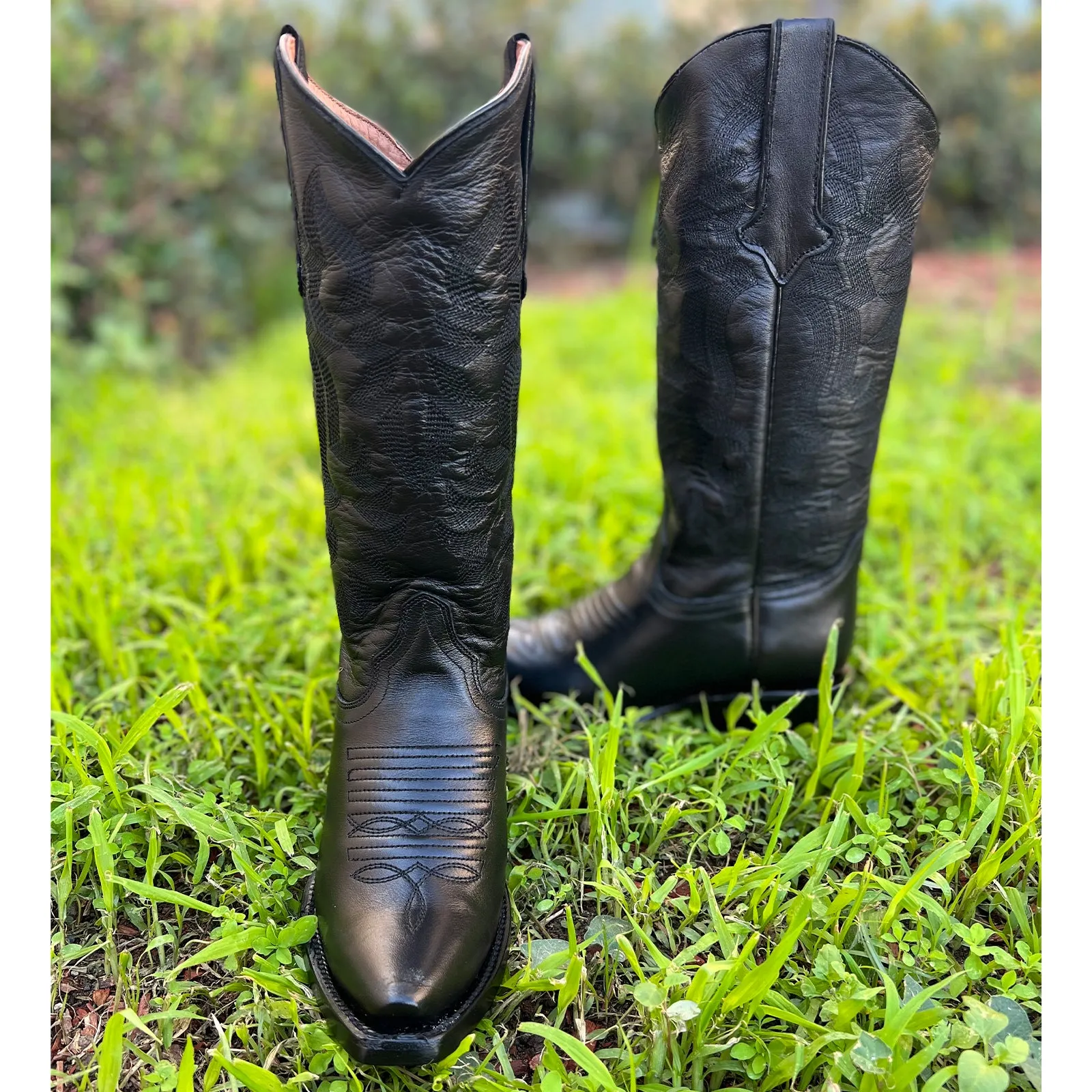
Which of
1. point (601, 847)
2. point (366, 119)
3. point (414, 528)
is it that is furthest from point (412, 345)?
point (601, 847)

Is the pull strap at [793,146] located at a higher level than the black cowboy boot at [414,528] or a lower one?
higher

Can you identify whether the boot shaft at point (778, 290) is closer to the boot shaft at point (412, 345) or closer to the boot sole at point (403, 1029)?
the boot shaft at point (412, 345)

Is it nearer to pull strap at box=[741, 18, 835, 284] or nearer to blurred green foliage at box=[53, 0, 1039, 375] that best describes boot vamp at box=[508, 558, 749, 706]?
pull strap at box=[741, 18, 835, 284]

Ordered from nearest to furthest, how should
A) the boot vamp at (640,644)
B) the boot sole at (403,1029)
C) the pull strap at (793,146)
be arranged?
the boot sole at (403,1029), the pull strap at (793,146), the boot vamp at (640,644)

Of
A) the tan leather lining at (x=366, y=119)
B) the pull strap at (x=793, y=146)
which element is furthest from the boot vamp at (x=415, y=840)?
the pull strap at (x=793, y=146)

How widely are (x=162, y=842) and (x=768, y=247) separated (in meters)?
1.12

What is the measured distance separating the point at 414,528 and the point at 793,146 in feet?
2.28

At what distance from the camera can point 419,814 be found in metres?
1.11

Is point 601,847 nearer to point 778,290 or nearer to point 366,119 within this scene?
point 778,290

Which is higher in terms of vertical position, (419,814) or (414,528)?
(414,528)

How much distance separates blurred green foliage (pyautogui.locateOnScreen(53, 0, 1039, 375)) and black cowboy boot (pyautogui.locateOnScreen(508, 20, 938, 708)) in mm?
2714

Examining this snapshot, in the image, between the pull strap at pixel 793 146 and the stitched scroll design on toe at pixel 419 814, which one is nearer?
the stitched scroll design on toe at pixel 419 814

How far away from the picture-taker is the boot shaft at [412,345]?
988 mm

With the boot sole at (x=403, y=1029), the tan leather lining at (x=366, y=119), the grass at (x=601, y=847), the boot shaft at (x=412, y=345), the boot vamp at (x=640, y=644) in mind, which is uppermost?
the tan leather lining at (x=366, y=119)
